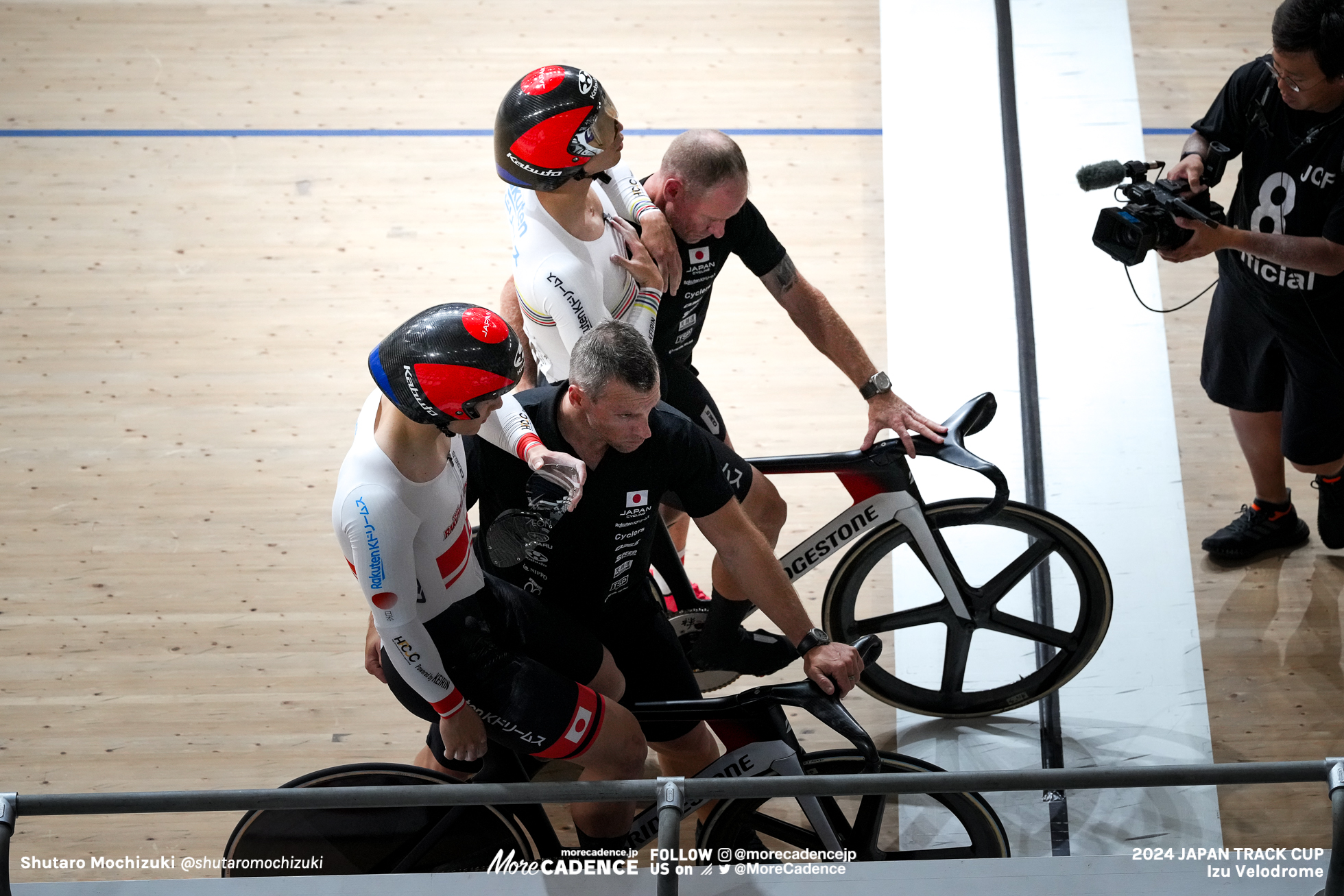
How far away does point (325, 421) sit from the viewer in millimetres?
4102

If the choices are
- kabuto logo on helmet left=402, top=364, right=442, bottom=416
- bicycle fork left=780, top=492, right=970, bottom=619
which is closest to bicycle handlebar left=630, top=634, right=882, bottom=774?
bicycle fork left=780, top=492, right=970, bottom=619

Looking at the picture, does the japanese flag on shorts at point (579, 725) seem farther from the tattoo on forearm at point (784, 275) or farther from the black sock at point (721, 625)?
the tattoo on forearm at point (784, 275)

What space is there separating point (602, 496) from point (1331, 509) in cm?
234

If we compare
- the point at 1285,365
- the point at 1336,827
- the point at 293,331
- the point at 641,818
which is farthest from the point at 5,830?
the point at 1285,365

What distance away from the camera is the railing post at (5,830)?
1.50 m

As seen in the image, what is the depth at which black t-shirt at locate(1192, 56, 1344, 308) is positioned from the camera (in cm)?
275

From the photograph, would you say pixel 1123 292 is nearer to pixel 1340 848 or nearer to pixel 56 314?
pixel 1340 848

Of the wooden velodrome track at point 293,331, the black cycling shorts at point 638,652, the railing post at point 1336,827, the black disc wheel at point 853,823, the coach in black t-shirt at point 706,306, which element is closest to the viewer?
the railing post at point 1336,827

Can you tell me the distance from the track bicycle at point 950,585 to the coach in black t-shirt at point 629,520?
0.39 metres

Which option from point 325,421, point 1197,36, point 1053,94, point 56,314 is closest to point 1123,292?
point 1053,94

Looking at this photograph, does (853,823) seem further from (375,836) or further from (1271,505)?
(1271,505)

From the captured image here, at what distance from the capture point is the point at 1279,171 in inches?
113

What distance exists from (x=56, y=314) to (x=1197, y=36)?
5174 mm

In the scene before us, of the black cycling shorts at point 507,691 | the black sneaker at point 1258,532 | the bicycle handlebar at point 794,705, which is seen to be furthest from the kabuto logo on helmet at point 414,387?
the black sneaker at point 1258,532
